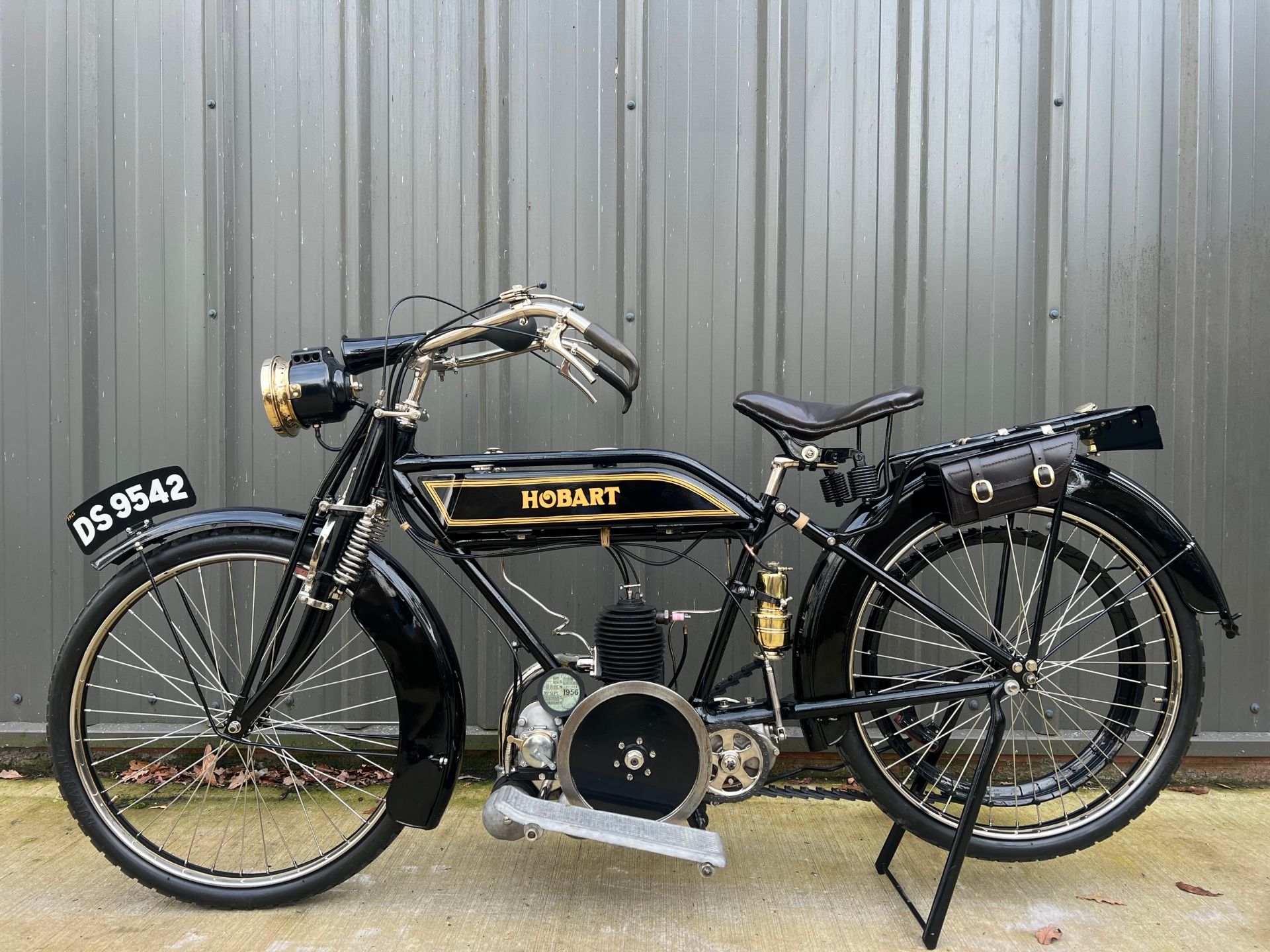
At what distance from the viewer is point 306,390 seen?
195cm

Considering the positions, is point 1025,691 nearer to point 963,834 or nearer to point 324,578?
point 963,834

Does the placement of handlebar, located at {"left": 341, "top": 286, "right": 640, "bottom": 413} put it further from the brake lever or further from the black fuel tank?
the black fuel tank

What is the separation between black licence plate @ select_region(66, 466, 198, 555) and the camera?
2082 mm

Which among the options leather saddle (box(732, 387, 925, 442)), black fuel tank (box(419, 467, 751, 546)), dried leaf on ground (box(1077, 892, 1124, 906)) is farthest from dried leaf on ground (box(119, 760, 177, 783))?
dried leaf on ground (box(1077, 892, 1124, 906))

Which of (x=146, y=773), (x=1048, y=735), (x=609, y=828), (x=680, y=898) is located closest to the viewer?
(x=609, y=828)

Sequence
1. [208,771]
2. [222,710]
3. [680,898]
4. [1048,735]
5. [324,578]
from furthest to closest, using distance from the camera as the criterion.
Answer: [222,710], [208,771], [1048,735], [680,898], [324,578]

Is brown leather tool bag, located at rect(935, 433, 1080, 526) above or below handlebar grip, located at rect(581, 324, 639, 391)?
below

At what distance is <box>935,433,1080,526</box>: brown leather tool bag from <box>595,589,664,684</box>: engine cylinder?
31.3 inches

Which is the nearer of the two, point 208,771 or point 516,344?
point 516,344

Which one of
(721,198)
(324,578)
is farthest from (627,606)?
(721,198)

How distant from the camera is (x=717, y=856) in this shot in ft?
6.20

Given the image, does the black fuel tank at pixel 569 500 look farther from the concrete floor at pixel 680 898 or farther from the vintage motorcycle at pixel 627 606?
the concrete floor at pixel 680 898

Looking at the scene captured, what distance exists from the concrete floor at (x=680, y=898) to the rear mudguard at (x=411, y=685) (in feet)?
0.98

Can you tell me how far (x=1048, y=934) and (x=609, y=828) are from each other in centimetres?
109
